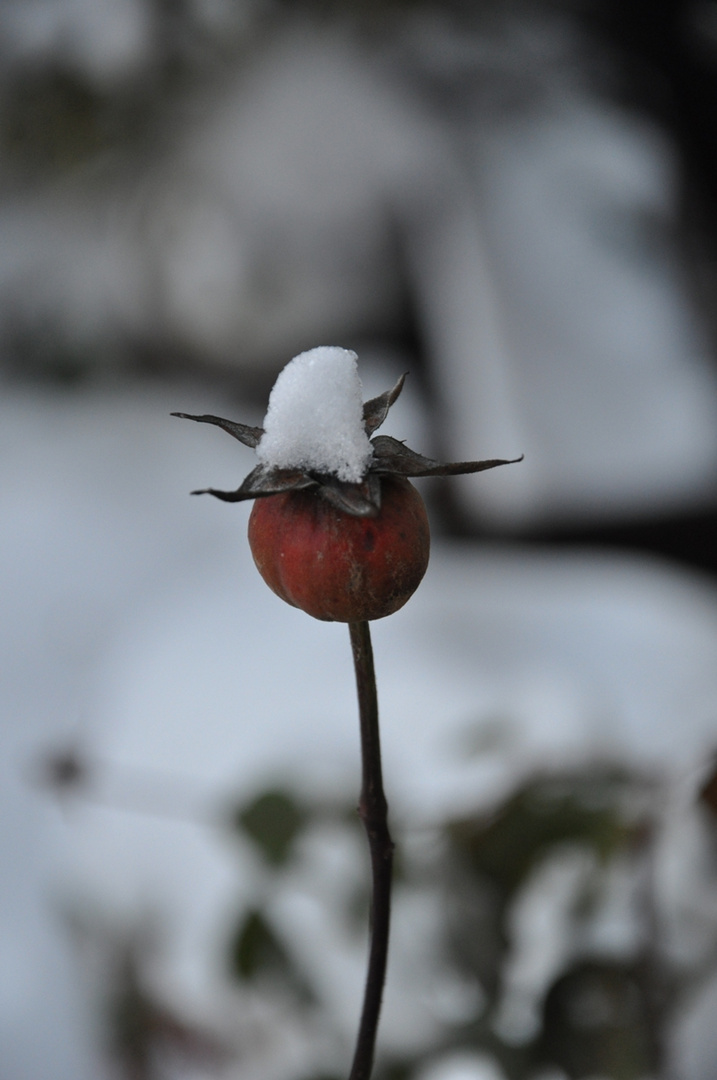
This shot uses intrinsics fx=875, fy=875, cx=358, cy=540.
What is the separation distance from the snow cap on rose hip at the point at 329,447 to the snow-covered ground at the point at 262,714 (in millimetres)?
334

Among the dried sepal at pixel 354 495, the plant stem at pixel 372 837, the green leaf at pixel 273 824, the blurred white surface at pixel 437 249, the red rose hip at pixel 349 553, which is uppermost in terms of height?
the blurred white surface at pixel 437 249

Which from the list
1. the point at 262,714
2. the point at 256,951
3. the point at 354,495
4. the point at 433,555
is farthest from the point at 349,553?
the point at 433,555

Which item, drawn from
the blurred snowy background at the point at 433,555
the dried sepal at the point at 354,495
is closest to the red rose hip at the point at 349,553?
the dried sepal at the point at 354,495

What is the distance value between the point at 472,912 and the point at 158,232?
147cm

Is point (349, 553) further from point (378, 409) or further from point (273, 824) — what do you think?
point (273, 824)

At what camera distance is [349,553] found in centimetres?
14

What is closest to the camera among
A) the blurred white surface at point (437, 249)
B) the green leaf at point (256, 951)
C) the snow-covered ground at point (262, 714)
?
the green leaf at point (256, 951)

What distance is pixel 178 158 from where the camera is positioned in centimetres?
155

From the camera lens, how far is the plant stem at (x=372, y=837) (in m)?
0.14

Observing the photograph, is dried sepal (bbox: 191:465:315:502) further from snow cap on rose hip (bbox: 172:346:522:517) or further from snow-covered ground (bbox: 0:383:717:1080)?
snow-covered ground (bbox: 0:383:717:1080)

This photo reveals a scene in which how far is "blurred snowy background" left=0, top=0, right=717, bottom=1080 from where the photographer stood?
42 cm

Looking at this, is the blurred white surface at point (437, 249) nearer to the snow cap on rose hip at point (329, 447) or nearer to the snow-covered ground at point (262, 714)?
the snow-covered ground at point (262, 714)

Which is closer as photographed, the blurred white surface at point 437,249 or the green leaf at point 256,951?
the green leaf at point 256,951

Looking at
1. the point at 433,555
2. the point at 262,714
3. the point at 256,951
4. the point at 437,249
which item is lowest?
the point at 256,951
